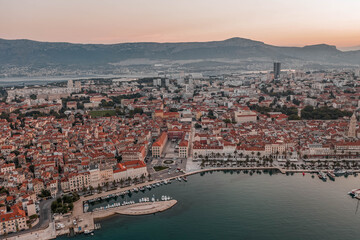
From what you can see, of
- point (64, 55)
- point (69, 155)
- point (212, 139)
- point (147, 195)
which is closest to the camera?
point (147, 195)

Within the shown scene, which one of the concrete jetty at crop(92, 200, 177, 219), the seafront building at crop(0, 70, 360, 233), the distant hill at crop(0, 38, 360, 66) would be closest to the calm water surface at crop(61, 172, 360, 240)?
the concrete jetty at crop(92, 200, 177, 219)

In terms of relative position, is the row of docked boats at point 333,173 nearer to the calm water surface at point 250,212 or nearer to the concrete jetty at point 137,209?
the calm water surface at point 250,212

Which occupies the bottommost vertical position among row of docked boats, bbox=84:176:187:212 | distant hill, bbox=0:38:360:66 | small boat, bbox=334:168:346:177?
row of docked boats, bbox=84:176:187:212

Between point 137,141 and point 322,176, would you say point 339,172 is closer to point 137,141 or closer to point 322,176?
point 322,176

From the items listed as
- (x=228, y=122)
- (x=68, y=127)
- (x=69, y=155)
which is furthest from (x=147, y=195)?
(x=228, y=122)

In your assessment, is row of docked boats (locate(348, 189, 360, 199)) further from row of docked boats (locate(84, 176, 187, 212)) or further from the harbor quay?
the harbor quay

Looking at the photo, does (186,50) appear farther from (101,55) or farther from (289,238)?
(289,238)
